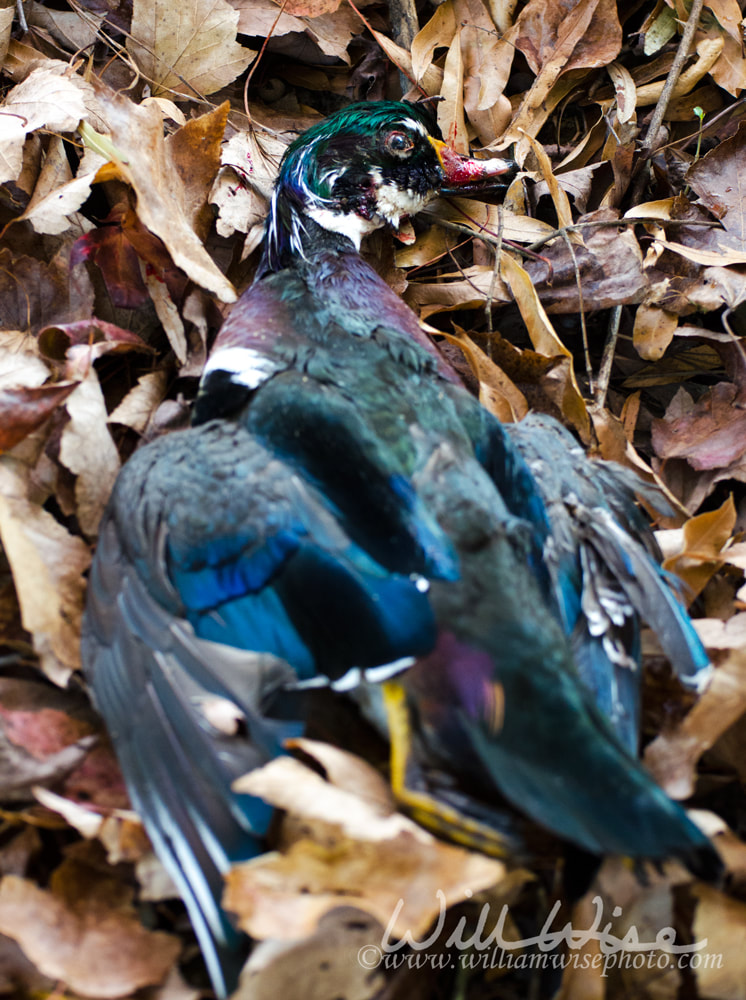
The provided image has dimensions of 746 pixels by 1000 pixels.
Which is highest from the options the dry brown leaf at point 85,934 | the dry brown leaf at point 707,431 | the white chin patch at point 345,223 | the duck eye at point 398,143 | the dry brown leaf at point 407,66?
the dry brown leaf at point 407,66

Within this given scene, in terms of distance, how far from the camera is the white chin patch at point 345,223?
200 cm

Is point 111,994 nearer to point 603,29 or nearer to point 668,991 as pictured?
point 668,991

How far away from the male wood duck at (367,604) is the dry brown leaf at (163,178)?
0.32 m

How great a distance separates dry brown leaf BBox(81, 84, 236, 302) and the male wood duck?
324mm

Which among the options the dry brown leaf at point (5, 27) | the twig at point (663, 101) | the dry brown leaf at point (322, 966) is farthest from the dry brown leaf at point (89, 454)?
the twig at point (663, 101)

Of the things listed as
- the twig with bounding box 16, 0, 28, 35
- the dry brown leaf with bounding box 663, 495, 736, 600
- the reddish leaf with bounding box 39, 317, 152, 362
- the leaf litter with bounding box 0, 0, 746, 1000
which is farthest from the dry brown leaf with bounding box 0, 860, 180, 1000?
the twig with bounding box 16, 0, 28, 35

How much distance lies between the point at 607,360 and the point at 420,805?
127cm

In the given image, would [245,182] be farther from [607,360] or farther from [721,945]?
[721,945]

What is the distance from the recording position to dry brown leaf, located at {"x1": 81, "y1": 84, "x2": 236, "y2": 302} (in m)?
1.80

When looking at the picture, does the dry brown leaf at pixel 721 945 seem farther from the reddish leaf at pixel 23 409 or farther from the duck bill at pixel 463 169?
the duck bill at pixel 463 169

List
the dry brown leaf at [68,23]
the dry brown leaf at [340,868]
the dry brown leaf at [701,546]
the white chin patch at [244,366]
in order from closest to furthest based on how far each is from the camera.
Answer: the dry brown leaf at [340,868]
the white chin patch at [244,366]
the dry brown leaf at [701,546]
the dry brown leaf at [68,23]

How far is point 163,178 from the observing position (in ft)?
6.27

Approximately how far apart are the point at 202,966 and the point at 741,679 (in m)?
0.94

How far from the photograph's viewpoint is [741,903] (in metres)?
1.25
